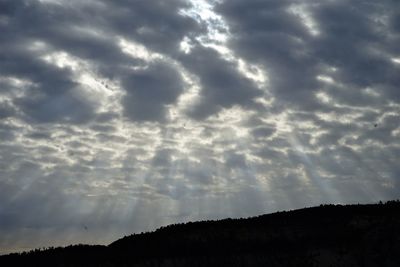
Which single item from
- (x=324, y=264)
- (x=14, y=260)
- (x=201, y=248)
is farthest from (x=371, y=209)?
(x=14, y=260)

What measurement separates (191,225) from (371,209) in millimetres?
12351

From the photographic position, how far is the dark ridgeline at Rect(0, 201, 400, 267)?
2788 centimetres

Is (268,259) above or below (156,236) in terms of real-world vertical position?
below

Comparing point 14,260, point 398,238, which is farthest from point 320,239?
point 14,260

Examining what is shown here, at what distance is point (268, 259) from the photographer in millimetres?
28391

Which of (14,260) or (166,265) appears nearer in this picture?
(166,265)

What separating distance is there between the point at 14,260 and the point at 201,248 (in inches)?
494

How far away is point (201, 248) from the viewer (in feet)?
97.6

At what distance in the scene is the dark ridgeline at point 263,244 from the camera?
27875mm

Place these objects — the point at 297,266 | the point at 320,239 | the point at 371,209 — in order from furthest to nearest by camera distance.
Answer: the point at 371,209
the point at 320,239
the point at 297,266

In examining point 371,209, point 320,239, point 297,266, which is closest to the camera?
point 297,266

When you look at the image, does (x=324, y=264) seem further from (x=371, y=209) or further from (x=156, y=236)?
(x=156, y=236)

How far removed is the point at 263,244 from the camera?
29.6 metres

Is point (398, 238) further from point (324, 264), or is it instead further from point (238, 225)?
point (238, 225)
